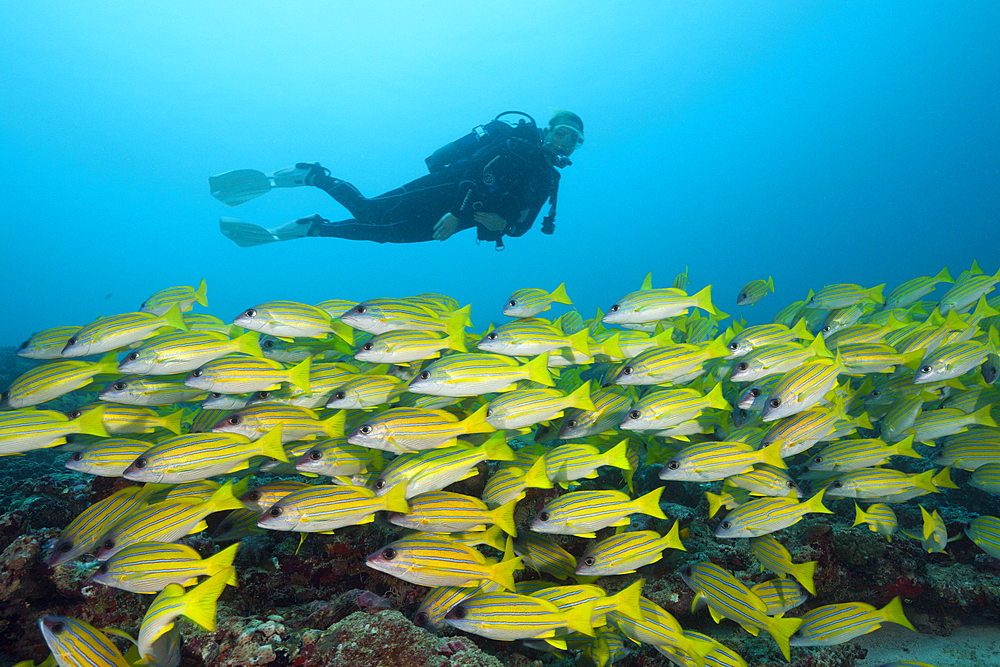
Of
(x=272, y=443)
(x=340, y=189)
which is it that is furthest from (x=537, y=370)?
(x=340, y=189)

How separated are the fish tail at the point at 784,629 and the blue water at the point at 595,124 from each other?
73.0m

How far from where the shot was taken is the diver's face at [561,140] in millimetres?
9562

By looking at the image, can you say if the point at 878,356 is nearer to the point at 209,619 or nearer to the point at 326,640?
the point at 326,640

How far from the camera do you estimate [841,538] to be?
3793mm

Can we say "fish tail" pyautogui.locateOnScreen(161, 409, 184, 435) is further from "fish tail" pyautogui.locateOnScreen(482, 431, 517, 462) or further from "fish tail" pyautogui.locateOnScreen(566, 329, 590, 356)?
"fish tail" pyautogui.locateOnScreen(566, 329, 590, 356)

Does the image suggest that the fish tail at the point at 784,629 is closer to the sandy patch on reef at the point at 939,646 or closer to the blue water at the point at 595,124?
the sandy patch on reef at the point at 939,646

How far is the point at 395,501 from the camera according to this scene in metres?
2.44

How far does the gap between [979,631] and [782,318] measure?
3330 millimetres

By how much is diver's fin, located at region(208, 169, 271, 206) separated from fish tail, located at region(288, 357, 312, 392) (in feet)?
33.6

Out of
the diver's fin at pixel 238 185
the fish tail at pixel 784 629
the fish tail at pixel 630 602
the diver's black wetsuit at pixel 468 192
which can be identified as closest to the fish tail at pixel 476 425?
the fish tail at pixel 630 602

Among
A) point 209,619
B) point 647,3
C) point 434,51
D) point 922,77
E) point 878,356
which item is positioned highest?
point 434,51

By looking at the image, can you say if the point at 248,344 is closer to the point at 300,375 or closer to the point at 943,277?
the point at 300,375

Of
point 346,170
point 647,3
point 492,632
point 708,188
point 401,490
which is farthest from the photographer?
point 708,188

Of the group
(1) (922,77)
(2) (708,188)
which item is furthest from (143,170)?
(1) (922,77)
